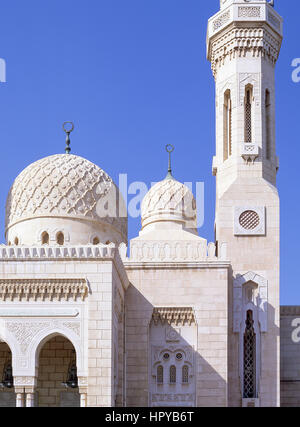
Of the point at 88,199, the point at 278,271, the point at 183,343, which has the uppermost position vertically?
the point at 88,199

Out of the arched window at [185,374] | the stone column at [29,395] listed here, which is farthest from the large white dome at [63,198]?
the stone column at [29,395]

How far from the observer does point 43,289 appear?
805 inches

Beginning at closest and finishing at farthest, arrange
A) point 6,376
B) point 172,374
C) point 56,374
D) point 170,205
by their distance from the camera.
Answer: point 56,374
point 6,376
point 172,374
point 170,205

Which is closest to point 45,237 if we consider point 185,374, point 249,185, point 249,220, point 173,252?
point 173,252

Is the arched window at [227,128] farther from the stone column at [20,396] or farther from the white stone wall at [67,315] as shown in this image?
the stone column at [20,396]

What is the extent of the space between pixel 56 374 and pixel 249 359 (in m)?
4.41

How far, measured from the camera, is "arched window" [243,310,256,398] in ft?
76.6

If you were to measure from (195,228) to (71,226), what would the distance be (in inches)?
140

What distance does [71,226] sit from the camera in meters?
24.2

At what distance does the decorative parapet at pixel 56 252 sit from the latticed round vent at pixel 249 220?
471 centimetres

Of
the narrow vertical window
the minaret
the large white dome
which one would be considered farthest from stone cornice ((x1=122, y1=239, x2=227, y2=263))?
the narrow vertical window

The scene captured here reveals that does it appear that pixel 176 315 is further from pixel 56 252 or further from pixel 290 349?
pixel 56 252
